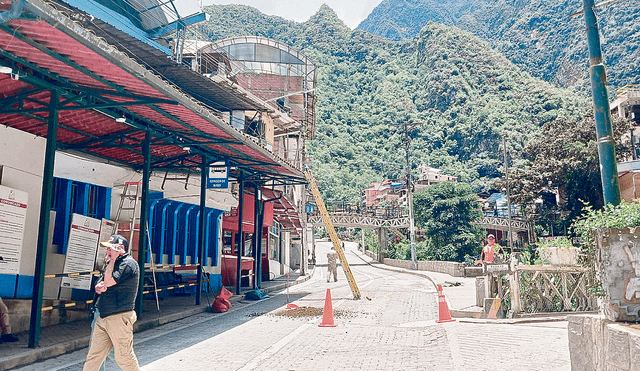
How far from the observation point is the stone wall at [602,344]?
366 centimetres

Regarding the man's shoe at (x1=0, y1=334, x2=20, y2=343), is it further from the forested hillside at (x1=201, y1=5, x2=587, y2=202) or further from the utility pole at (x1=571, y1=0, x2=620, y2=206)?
the forested hillside at (x1=201, y1=5, x2=587, y2=202)

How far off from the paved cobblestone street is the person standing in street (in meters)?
1.66

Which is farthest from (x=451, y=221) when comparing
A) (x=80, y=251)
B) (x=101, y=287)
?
(x=101, y=287)

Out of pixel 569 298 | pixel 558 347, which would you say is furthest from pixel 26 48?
pixel 569 298

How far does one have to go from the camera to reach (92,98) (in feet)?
29.9

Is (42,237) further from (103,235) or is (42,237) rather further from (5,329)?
(103,235)

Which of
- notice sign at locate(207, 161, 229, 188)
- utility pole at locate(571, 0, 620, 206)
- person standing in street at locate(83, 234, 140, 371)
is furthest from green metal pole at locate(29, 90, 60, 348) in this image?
utility pole at locate(571, 0, 620, 206)

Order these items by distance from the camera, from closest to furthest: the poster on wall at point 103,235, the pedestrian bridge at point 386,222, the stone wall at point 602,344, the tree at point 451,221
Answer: the stone wall at point 602,344
the poster on wall at point 103,235
the tree at point 451,221
the pedestrian bridge at point 386,222

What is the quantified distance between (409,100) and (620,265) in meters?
141

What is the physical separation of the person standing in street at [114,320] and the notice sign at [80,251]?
6209mm

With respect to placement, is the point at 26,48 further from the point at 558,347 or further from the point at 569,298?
the point at 569,298

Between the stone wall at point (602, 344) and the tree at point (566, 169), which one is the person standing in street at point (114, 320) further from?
the tree at point (566, 169)

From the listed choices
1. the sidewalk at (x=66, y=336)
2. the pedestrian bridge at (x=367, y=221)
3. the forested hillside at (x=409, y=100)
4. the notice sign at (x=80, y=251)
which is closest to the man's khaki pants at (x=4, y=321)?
the sidewalk at (x=66, y=336)

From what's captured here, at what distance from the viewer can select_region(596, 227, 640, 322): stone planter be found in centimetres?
402
